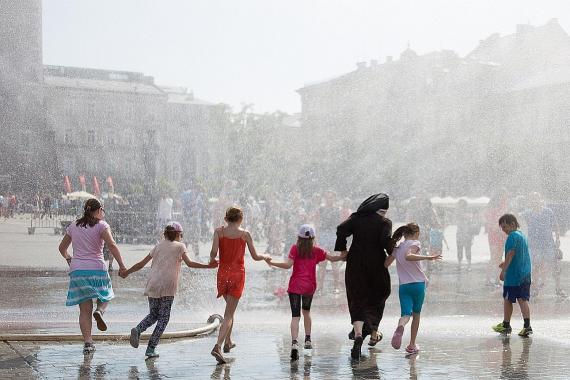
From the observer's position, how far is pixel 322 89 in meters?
60.6

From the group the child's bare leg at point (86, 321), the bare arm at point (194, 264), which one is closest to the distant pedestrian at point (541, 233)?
the bare arm at point (194, 264)

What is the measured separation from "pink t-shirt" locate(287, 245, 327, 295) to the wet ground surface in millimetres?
564

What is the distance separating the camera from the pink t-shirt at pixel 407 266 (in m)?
7.63

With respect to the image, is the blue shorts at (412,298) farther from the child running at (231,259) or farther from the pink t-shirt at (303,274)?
the child running at (231,259)

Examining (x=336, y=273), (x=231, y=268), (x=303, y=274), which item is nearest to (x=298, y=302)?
(x=303, y=274)

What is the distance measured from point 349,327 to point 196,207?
41.2ft

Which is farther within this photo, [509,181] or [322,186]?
[322,186]

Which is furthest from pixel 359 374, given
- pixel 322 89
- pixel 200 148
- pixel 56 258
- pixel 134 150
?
pixel 200 148

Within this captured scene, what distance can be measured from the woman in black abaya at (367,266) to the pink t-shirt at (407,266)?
0.45ft

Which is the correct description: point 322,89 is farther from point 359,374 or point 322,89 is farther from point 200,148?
point 359,374

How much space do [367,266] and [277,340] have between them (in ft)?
4.29

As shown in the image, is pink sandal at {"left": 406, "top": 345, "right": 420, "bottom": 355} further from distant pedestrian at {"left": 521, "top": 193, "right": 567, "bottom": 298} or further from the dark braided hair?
distant pedestrian at {"left": 521, "top": 193, "right": 567, "bottom": 298}

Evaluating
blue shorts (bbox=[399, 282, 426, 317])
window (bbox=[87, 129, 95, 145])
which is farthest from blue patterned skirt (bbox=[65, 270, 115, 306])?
window (bbox=[87, 129, 95, 145])

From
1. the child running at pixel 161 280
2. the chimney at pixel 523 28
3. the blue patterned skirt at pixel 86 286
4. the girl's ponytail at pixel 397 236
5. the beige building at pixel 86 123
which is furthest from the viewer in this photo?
the chimney at pixel 523 28
